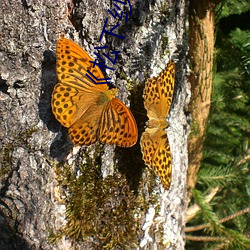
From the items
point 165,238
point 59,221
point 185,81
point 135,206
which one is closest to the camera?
point 59,221

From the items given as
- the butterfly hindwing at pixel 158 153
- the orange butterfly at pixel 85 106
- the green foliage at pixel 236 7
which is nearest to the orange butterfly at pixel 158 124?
the butterfly hindwing at pixel 158 153

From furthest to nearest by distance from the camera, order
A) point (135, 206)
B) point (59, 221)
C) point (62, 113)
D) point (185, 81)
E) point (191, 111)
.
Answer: point (191, 111) → point (185, 81) → point (135, 206) → point (59, 221) → point (62, 113)

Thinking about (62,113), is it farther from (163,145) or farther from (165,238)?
(165,238)

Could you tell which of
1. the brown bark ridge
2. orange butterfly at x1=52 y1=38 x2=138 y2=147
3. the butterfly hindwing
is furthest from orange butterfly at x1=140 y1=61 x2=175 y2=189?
the brown bark ridge

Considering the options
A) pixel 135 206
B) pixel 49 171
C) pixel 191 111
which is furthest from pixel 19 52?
pixel 191 111

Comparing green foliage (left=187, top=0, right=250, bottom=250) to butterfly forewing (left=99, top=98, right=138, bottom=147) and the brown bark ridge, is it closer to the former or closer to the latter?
the brown bark ridge
